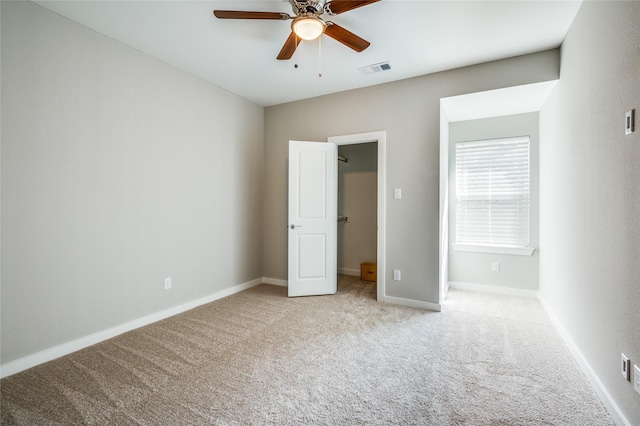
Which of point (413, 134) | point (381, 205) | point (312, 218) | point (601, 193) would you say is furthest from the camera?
point (312, 218)

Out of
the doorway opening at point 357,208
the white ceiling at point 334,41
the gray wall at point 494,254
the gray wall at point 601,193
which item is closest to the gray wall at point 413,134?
the white ceiling at point 334,41

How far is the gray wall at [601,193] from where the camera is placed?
1495 mm

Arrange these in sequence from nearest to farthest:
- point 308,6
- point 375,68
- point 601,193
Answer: point 601,193, point 308,6, point 375,68

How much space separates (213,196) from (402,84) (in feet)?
8.86

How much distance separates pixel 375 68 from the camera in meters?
3.20

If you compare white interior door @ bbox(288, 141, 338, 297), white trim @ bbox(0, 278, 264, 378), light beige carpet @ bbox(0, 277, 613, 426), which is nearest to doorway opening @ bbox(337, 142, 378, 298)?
white interior door @ bbox(288, 141, 338, 297)

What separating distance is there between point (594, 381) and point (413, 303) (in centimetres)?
169

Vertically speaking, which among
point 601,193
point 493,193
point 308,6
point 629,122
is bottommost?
point 601,193

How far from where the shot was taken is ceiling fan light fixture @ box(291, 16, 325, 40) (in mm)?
1938

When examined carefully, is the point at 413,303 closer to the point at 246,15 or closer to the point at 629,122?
the point at 629,122

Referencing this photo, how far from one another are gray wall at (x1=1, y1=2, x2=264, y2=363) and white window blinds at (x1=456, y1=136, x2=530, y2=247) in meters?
3.36

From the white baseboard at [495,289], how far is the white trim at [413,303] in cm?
111

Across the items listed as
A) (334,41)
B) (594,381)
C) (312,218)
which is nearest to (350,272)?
(312,218)

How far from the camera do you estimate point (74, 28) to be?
2.38 metres
